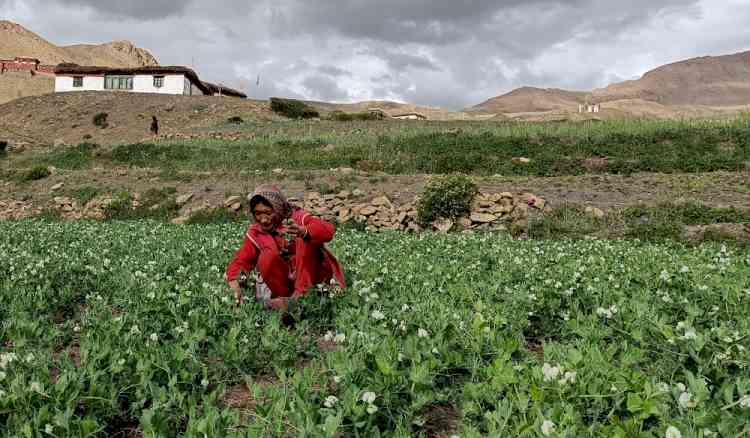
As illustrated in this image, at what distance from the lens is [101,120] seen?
48156 mm

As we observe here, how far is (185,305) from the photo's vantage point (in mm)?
5262

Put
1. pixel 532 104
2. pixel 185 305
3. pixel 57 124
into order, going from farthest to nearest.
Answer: pixel 532 104 → pixel 57 124 → pixel 185 305

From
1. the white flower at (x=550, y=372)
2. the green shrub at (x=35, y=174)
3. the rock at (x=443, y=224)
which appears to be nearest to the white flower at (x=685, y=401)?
the white flower at (x=550, y=372)

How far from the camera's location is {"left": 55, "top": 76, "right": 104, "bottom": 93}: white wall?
2411 inches

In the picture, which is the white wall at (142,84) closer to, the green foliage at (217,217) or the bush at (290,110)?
the bush at (290,110)

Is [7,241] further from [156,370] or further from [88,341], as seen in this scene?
[156,370]

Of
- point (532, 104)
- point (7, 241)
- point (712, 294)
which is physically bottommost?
point (7, 241)

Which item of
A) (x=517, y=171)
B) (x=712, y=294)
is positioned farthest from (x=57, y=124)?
(x=712, y=294)

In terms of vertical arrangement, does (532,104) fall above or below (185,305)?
above

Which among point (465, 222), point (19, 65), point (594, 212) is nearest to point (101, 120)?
point (19, 65)

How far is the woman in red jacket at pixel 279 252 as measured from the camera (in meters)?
5.43

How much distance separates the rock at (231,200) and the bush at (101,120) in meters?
37.3

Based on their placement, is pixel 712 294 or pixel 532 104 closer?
pixel 712 294

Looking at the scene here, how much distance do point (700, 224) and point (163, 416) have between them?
42.6 ft
